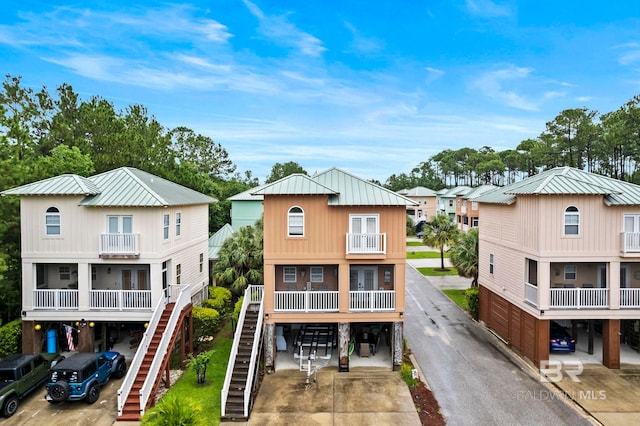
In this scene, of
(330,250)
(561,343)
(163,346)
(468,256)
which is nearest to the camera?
(163,346)

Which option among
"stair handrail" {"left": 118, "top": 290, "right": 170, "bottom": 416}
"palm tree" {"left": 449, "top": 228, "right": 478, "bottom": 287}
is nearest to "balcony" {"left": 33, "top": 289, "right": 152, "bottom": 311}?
"stair handrail" {"left": 118, "top": 290, "right": 170, "bottom": 416}

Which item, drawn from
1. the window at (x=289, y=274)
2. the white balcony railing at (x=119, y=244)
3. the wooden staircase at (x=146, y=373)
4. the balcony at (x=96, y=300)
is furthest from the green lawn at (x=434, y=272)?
the white balcony railing at (x=119, y=244)

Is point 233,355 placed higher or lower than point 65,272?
lower

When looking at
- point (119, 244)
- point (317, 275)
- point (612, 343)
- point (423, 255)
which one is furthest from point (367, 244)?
point (423, 255)

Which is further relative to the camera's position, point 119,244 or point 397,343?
point 119,244

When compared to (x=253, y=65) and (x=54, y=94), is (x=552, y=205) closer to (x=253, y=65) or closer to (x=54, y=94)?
(x=253, y=65)

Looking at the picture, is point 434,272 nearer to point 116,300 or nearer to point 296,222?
point 296,222

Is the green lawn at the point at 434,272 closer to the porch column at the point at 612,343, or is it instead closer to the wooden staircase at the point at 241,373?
the porch column at the point at 612,343

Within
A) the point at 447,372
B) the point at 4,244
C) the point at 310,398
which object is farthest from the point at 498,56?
the point at 4,244
